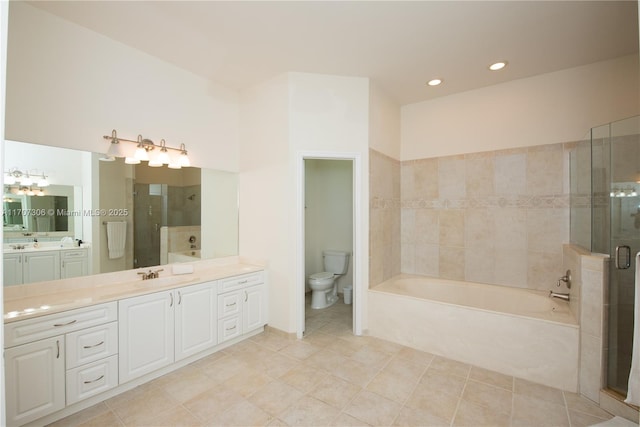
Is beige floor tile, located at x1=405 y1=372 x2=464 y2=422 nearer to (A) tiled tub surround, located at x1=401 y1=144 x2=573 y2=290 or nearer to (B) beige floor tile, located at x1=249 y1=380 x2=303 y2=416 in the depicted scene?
(B) beige floor tile, located at x1=249 y1=380 x2=303 y2=416

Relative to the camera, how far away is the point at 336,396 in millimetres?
2164

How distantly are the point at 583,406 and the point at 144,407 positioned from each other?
3.11m

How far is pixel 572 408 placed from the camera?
6.72ft

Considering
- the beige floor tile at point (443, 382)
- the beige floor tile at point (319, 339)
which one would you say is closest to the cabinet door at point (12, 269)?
the beige floor tile at point (319, 339)

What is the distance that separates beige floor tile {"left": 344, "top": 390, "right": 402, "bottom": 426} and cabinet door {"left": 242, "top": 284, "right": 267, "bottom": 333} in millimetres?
1375

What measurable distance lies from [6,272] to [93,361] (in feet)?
2.81

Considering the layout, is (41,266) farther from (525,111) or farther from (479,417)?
(525,111)

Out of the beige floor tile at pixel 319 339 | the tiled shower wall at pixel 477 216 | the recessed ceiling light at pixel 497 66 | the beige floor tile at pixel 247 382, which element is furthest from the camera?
the tiled shower wall at pixel 477 216

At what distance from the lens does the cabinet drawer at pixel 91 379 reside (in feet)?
6.32

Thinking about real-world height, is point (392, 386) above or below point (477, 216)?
below

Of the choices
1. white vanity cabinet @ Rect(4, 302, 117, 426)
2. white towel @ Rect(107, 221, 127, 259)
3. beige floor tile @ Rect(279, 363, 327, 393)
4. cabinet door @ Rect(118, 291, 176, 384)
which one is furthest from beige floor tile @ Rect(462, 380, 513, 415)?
white towel @ Rect(107, 221, 127, 259)

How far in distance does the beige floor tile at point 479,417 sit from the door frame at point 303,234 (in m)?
1.30

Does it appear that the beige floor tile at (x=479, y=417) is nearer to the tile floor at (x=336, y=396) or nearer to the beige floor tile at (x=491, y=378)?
the tile floor at (x=336, y=396)

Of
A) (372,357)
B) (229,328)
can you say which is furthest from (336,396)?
(229,328)
